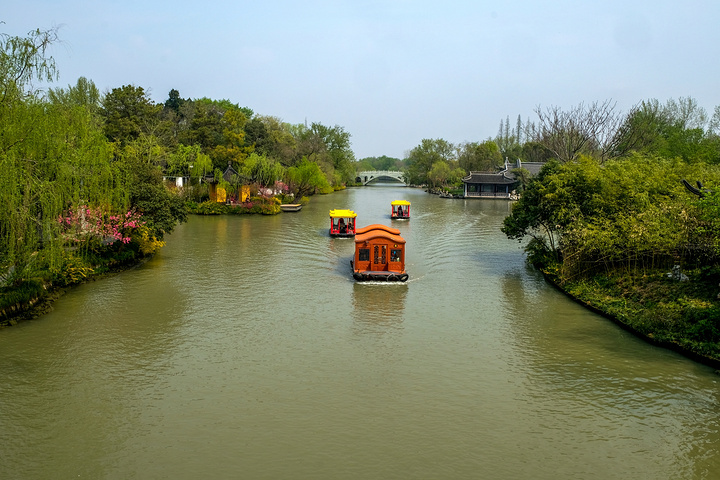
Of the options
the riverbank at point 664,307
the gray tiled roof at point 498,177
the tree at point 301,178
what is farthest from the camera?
the gray tiled roof at point 498,177

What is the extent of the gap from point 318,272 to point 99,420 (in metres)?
13.5

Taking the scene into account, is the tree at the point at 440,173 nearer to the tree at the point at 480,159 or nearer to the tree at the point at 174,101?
the tree at the point at 480,159

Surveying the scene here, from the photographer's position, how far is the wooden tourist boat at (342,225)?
33156 millimetres

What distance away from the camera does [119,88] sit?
164 feet

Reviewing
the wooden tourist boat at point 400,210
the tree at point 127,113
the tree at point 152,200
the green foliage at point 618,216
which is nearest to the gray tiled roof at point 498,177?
the wooden tourist boat at point 400,210

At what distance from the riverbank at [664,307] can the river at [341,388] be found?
427mm

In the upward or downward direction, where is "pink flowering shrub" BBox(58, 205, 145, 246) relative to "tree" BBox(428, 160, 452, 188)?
downward

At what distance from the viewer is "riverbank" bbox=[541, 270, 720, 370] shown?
550 inches

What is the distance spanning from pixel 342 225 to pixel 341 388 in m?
22.0

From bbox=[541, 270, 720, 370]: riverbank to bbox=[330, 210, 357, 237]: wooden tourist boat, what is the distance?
15637 millimetres

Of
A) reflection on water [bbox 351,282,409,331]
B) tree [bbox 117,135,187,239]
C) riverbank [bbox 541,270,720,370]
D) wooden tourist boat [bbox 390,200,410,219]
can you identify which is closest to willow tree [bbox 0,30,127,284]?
tree [bbox 117,135,187,239]

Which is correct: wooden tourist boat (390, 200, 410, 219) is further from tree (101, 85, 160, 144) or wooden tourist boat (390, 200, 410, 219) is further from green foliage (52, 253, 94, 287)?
green foliage (52, 253, 94, 287)

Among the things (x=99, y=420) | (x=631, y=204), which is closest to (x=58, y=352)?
(x=99, y=420)

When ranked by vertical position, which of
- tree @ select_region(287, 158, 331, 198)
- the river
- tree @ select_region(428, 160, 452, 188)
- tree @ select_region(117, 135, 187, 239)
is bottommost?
the river
